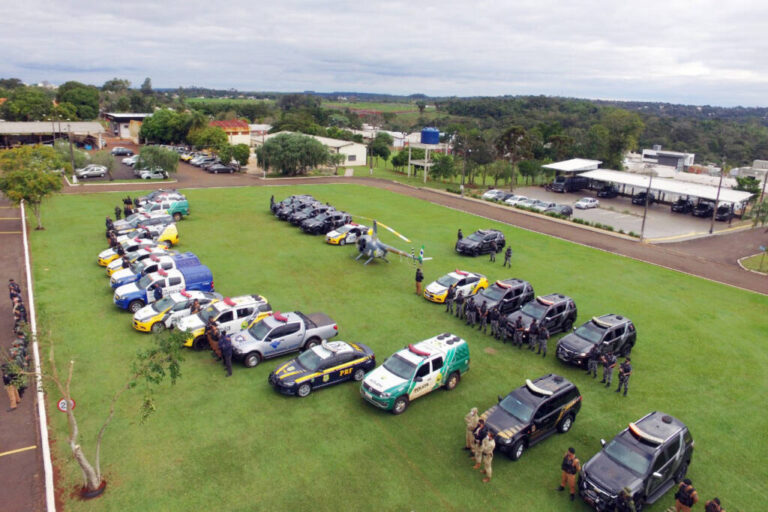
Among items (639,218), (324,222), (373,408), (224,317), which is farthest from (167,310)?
(639,218)

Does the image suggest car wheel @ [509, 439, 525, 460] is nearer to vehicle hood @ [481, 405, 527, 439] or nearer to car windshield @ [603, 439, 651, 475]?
vehicle hood @ [481, 405, 527, 439]

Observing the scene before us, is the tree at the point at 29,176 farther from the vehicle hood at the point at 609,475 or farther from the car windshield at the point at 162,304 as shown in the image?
the vehicle hood at the point at 609,475

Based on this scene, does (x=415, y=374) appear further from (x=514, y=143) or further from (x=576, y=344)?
(x=514, y=143)

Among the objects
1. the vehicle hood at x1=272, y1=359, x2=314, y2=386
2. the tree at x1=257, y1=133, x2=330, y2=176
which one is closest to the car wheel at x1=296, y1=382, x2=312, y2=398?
the vehicle hood at x1=272, y1=359, x2=314, y2=386

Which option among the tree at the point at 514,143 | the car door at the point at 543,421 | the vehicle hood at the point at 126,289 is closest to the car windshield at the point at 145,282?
the vehicle hood at the point at 126,289

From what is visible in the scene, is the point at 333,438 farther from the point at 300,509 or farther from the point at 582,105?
the point at 582,105

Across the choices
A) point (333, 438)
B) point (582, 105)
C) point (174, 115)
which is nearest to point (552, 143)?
point (174, 115)

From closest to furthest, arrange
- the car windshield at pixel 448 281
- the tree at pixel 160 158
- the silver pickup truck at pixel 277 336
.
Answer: the silver pickup truck at pixel 277 336 → the car windshield at pixel 448 281 → the tree at pixel 160 158
